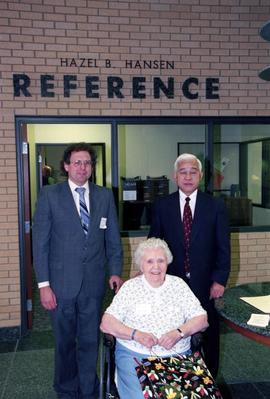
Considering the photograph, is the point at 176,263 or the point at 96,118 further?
the point at 96,118

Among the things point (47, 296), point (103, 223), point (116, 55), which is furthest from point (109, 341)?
point (116, 55)

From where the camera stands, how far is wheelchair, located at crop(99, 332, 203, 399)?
6.65 feet

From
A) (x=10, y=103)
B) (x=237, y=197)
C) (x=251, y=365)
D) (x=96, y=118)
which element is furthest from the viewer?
(x=237, y=197)

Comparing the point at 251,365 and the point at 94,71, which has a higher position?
the point at 94,71

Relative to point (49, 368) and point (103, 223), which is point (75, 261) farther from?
point (49, 368)

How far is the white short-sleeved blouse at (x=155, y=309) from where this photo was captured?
2.09m

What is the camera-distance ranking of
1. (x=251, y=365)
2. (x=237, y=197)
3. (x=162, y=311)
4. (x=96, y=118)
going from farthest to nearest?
(x=237, y=197) < (x=96, y=118) < (x=251, y=365) < (x=162, y=311)

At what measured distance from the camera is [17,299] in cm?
383

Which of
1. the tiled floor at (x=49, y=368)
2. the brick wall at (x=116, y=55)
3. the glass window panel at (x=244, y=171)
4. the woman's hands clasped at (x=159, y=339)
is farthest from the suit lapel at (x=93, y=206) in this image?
the glass window panel at (x=244, y=171)

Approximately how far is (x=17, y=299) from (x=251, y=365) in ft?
7.34

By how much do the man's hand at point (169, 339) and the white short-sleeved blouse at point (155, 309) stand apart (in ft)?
0.24

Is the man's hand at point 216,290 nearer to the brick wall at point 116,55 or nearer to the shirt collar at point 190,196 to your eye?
the shirt collar at point 190,196

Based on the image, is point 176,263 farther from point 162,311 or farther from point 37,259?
point 37,259

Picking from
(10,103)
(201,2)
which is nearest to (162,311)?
(10,103)
